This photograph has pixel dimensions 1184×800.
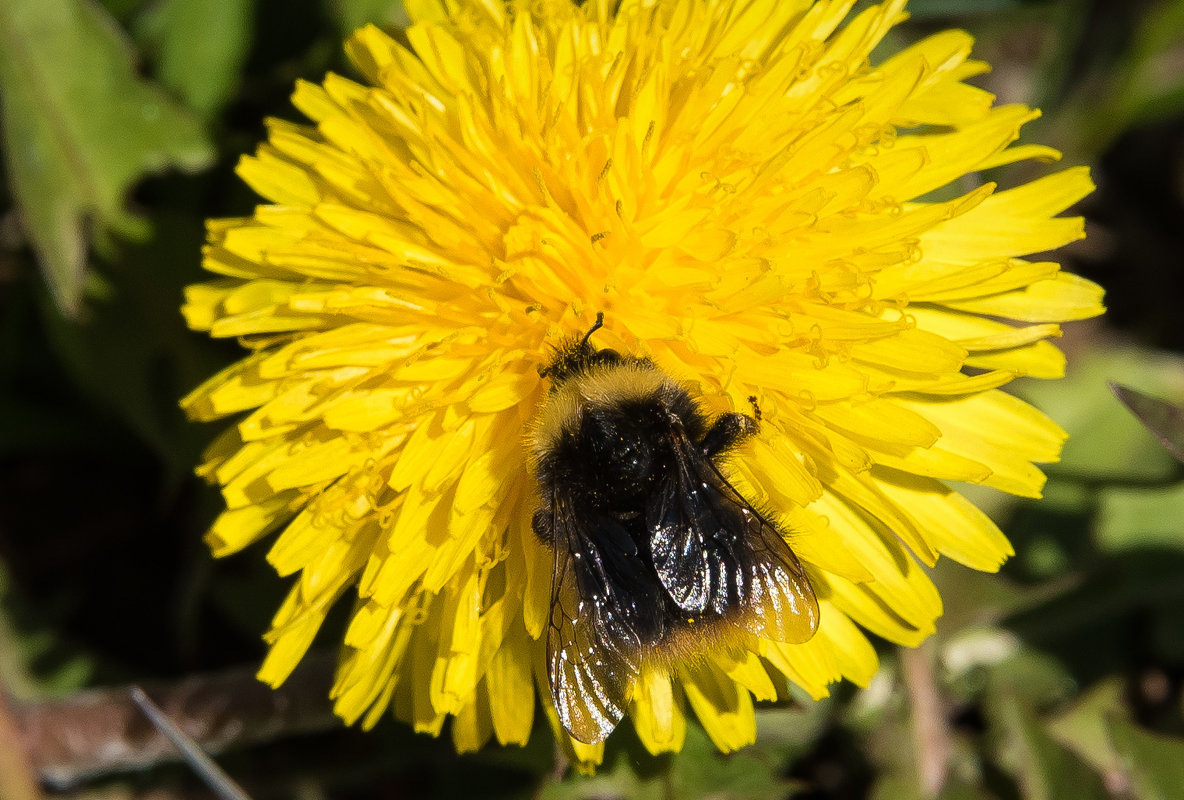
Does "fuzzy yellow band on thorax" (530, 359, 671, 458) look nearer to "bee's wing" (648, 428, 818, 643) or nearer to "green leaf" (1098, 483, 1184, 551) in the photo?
"bee's wing" (648, 428, 818, 643)

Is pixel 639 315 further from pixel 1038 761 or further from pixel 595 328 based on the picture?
pixel 1038 761

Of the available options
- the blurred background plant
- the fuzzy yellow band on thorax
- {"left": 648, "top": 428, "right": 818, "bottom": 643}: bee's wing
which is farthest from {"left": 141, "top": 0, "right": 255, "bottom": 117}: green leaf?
{"left": 648, "top": 428, "right": 818, "bottom": 643}: bee's wing

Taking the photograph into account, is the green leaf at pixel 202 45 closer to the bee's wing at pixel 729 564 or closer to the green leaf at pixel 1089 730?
the bee's wing at pixel 729 564

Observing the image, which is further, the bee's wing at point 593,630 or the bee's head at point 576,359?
the bee's head at point 576,359

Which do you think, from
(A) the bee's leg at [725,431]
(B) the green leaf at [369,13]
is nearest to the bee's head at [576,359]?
(A) the bee's leg at [725,431]

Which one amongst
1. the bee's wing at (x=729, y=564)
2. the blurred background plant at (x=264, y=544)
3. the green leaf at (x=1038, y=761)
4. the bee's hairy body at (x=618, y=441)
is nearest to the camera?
the bee's wing at (x=729, y=564)
